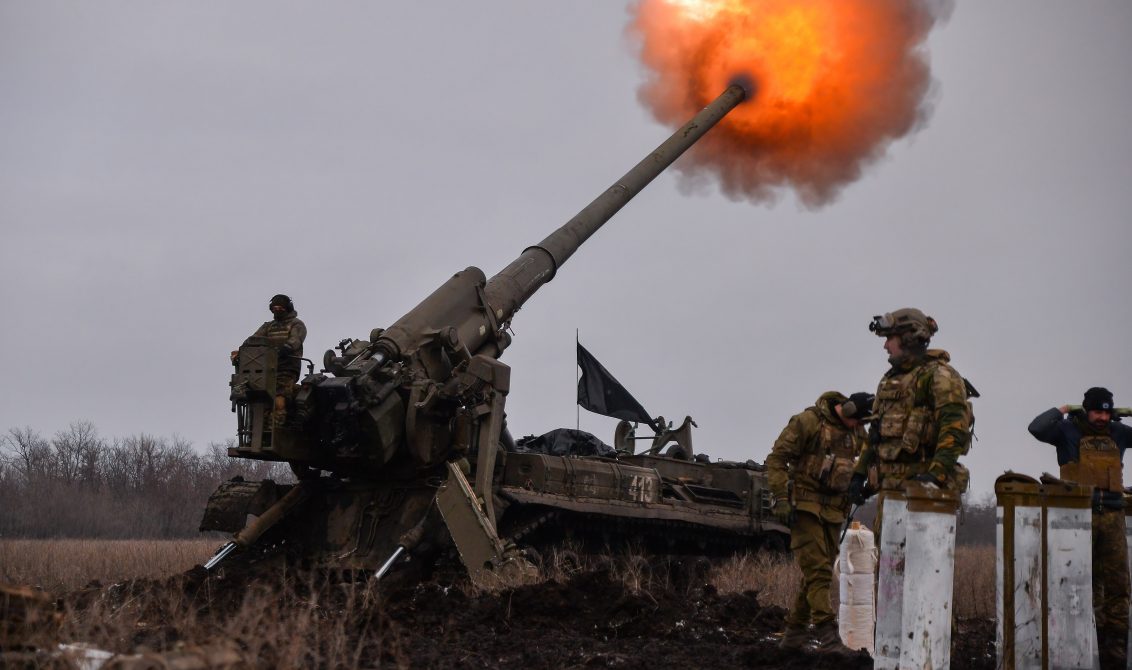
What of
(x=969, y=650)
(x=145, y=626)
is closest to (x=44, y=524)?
(x=145, y=626)

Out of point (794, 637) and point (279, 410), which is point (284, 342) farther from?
point (794, 637)

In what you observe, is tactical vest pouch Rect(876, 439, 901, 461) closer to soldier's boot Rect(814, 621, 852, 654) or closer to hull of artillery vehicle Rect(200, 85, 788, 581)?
soldier's boot Rect(814, 621, 852, 654)

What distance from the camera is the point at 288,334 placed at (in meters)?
12.6

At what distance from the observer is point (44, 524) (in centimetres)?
2962

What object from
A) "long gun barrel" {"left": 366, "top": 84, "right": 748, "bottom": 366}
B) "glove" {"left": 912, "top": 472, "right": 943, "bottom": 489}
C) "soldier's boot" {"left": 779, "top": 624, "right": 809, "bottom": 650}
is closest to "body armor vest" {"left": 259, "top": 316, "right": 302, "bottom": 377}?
"long gun barrel" {"left": 366, "top": 84, "right": 748, "bottom": 366}

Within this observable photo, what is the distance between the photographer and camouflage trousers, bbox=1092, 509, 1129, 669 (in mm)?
9062

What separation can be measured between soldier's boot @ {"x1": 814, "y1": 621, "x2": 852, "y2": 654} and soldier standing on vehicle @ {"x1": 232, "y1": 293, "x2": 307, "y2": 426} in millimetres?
6026

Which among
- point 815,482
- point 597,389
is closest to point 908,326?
point 815,482

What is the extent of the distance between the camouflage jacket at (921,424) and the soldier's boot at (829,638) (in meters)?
1.15

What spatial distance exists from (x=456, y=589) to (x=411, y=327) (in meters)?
3.25

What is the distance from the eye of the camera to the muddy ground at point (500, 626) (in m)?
7.74

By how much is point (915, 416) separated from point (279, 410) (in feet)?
22.0

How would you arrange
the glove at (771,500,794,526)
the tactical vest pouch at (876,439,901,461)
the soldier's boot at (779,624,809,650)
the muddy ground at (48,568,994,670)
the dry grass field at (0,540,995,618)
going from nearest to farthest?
1. the muddy ground at (48,568,994,670)
2. the tactical vest pouch at (876,439,901,461)
3. the soldier's boot at (779,624,809,650)
4. the glove at (771,500,794,526)
5. the dry grass field at (0,540,995,618)

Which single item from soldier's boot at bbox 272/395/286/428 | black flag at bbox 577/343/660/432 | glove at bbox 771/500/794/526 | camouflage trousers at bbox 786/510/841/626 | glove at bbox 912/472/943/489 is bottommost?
camouflage trousers at bbox 786/510/841/626
